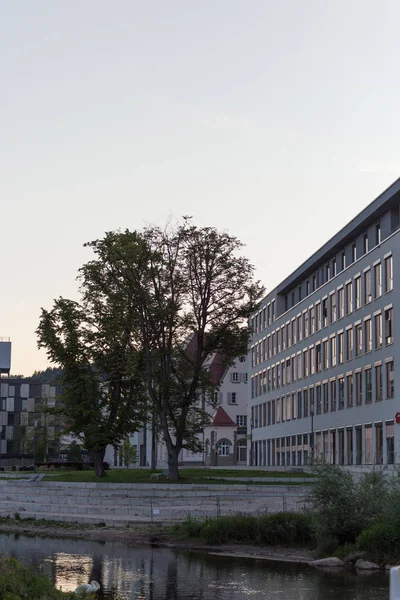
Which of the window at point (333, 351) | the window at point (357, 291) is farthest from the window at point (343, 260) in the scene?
the window at point (357, 291)

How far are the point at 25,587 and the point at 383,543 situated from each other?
14.3m

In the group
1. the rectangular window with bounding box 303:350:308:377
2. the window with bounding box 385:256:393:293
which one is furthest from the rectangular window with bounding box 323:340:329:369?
the window with bounding box 385:256:393:293

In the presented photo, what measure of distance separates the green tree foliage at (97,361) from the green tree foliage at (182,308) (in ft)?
Result: 13.5

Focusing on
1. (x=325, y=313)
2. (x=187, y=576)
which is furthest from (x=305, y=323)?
(x=187, y=576)

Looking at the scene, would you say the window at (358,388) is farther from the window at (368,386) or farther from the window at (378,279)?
the window at (378,279)

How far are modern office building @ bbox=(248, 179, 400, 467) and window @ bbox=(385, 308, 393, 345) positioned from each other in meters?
0.06

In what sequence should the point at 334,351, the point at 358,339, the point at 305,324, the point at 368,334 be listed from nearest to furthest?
the point at 368,334, the point at 358,339, the point at 334,351, the point at 305,324

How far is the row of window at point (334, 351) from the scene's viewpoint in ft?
213

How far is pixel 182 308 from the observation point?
57.4m

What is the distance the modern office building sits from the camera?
6331 centimetres

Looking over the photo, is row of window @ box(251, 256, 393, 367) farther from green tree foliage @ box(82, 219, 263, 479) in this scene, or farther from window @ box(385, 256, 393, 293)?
green tree foliage @ box(82, 219, 263, 479)

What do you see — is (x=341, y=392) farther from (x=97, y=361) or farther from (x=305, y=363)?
(x=97, y=361)

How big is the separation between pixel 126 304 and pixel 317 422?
27235 mm

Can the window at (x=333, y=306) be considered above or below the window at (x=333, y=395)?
above
